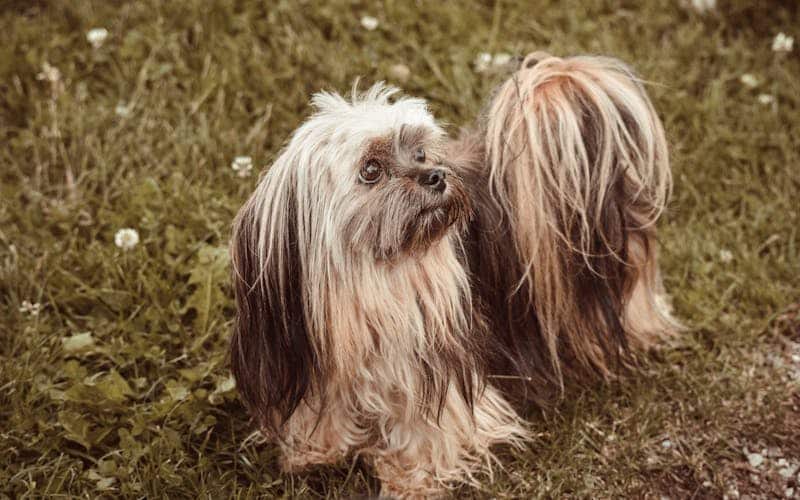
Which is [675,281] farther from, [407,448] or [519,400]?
[407,448]

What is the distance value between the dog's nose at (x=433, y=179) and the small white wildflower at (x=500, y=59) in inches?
82.0

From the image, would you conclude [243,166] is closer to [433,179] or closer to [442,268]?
[442,268]

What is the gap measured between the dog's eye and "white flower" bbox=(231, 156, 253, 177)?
4.93 ft

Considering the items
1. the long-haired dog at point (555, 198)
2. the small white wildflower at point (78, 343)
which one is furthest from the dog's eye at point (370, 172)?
the small white wildflower at point (78, 343)

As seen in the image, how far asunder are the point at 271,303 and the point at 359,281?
0.81 feet

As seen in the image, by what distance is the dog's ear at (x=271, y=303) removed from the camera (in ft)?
8.07

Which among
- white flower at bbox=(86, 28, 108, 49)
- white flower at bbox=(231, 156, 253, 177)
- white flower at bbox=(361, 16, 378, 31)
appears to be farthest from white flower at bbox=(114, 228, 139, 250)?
white flower at bbox=(361, 16, 378, 31)

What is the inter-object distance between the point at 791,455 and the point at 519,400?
2.93ft

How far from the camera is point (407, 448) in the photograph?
2945 millimetres

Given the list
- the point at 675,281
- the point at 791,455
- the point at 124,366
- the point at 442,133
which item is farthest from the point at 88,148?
the point at 791,455

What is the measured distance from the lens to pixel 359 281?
2451 mm

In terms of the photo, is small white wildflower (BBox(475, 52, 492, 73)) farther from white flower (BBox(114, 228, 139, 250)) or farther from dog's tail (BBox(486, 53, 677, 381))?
white flower (BBox(114, 228, 139, 250))

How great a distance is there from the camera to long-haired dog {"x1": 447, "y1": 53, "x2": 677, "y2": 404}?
112 inches

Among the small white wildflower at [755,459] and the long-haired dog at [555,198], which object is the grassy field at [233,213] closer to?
the small white wildflower at [755,459]
